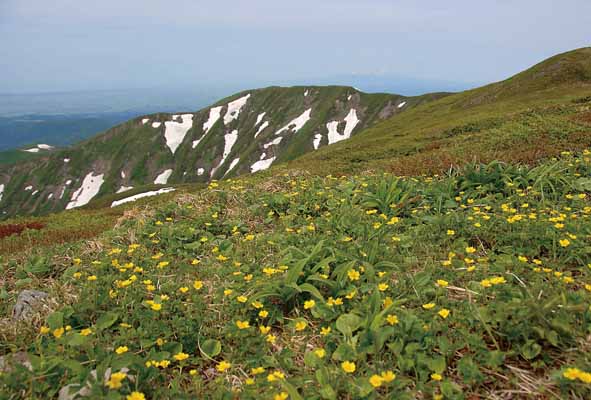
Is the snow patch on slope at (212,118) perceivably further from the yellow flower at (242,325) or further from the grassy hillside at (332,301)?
the yellow flower at (242,325)

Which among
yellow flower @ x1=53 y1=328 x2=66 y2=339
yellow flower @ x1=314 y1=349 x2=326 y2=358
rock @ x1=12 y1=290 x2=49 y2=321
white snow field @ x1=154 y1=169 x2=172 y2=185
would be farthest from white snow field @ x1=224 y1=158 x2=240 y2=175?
yellow flower @ x1=314 y1=349 x2=326 y2=358

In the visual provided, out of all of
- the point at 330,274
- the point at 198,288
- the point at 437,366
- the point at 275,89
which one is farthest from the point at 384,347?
the point at 275,89

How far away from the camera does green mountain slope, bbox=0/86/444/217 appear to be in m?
116

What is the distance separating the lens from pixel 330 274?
219 inches

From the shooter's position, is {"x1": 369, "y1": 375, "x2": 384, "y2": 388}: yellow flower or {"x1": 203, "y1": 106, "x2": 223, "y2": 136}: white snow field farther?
{"x1": 203, "y1": 106, "x2": 223, "y2": 136}: white snow field

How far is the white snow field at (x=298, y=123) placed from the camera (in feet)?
399

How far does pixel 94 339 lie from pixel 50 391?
689mm

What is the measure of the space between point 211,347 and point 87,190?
476 ft

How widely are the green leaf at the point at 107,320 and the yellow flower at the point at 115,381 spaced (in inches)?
45.7

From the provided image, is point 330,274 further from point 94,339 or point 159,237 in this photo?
point 159,237

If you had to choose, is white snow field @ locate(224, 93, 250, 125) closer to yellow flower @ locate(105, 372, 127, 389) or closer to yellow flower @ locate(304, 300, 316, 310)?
yellow flower @ locate(304, 300, 316, 310)

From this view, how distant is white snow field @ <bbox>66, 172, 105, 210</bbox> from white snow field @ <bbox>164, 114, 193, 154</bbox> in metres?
25.6

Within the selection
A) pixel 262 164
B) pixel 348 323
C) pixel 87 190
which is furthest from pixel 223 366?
pixel 87 190

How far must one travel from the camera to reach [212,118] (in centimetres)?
14338
